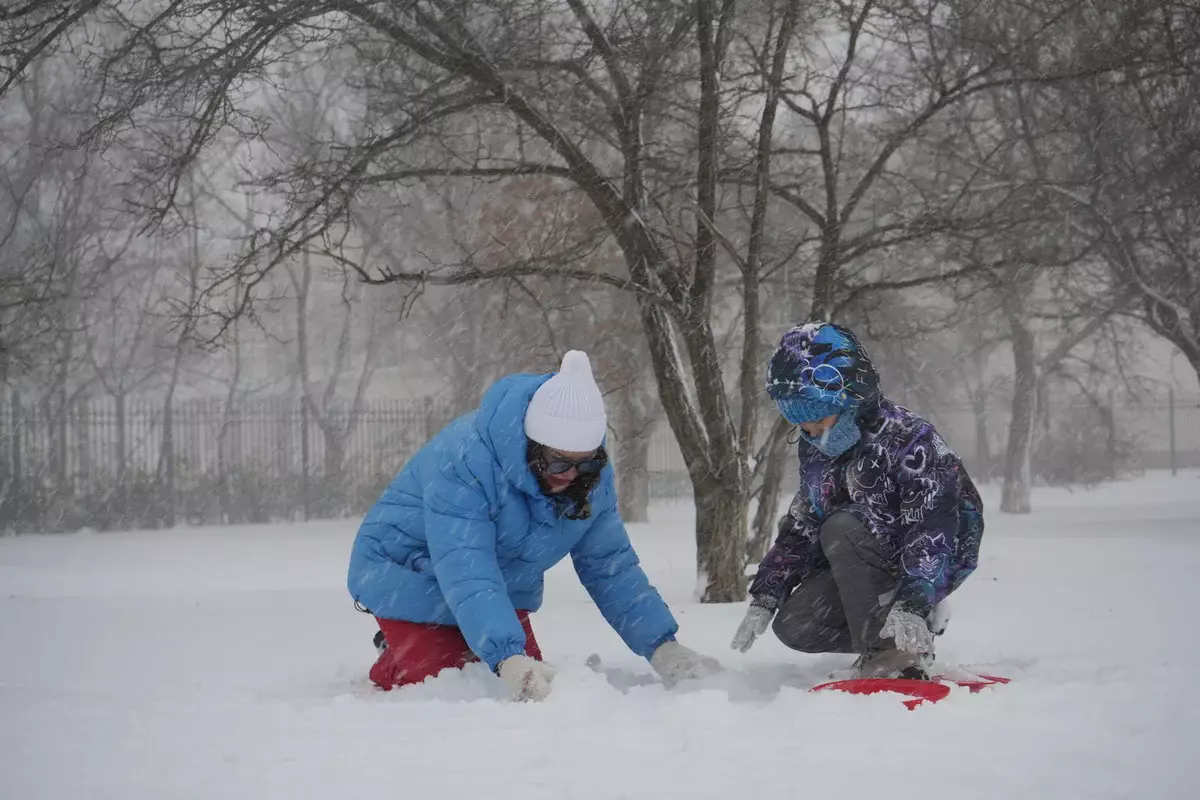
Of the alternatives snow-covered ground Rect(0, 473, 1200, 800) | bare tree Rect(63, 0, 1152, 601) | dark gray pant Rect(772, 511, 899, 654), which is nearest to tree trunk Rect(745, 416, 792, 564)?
bare tree Rect(63, 0, 1152, 601)

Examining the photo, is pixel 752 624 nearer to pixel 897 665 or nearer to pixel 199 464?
pixel 897 665

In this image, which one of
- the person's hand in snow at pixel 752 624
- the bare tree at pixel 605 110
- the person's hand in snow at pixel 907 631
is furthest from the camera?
the bare tree at pixel 605 110

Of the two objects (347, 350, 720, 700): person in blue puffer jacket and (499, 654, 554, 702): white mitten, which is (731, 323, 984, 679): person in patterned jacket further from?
(499, 654, 554, 702): white mitten

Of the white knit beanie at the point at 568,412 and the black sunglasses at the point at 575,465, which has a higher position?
the white knit beanie at the point at 568,412

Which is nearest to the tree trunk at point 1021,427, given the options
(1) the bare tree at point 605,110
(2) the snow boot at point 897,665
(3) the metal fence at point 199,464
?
(3) the metal fence at point 199,464

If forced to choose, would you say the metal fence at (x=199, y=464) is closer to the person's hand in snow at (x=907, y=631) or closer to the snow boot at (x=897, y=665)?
the snow boot at (x=897, y=665)

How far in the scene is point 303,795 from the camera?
8.06ft

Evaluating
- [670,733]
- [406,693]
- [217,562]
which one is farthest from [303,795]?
[217,562]

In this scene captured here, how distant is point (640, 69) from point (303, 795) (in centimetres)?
528

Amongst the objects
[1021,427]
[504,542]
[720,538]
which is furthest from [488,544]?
[1021,427]

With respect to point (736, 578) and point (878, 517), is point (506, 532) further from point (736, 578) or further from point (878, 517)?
point (736, 578)

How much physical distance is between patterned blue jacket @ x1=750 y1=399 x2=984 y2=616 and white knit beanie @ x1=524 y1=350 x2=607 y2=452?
84 cm

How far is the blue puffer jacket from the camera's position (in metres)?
Result: 3.36

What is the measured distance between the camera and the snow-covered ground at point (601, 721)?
2.52 m
